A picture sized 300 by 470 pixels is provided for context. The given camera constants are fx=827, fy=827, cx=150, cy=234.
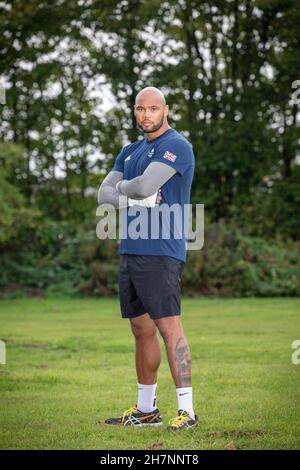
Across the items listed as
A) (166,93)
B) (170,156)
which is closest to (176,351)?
(170,156)

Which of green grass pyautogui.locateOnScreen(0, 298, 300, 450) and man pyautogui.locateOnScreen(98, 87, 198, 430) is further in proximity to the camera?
man pyautogui.locateOnScreen(98, 87, 198, 430)

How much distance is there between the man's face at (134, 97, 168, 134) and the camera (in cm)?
584

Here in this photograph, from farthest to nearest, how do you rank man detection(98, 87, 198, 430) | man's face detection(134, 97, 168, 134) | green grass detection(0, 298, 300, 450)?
man's face detection(134, 97, 168, 134) < man detection(98, 87, 198, 430) < green grass detection(0, 298, 300, 450)

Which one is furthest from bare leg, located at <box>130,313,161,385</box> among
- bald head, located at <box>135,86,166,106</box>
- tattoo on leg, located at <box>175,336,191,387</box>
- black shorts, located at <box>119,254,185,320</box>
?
bald head, located at <box>135,86,166,106</box>

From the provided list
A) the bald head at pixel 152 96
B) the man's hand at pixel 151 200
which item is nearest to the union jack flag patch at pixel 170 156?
the man's hand at pixel 151 200

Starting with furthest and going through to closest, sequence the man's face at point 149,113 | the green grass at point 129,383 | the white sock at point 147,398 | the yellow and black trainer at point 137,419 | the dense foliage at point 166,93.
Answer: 1. the dense foliage at point 166,93
2. the white sock at point 147,398
3. the yellow and black trainer at point 137,419
4. the man's face at point 149,113
5. the green grass at point 129,383

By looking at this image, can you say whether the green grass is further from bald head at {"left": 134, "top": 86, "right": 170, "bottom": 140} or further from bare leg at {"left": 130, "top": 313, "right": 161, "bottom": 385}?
bald head at {"left": 134, "top": 86, "right": 170, "bottom": 140}

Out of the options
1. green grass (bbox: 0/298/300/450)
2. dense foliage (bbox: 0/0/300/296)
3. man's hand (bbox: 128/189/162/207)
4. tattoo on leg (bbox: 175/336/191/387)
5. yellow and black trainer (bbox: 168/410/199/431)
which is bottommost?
green grass (bbox: 0/298/300/450)

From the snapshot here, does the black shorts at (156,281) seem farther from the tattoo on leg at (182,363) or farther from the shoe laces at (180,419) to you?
the shoe laces at (180,419)

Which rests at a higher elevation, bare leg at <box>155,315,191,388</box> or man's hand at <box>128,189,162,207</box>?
man's hand at <box>128,189,162,207</box>

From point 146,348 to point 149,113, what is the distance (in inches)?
67.0

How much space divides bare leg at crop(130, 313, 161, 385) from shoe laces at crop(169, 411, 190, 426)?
0.47 meters

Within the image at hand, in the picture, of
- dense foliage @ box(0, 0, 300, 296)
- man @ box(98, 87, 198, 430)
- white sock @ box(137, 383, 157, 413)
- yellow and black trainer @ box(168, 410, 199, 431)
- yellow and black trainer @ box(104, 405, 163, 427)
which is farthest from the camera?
dense foliage @ box(0, 0, 300, 296)

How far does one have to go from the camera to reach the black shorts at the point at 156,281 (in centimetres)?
574
